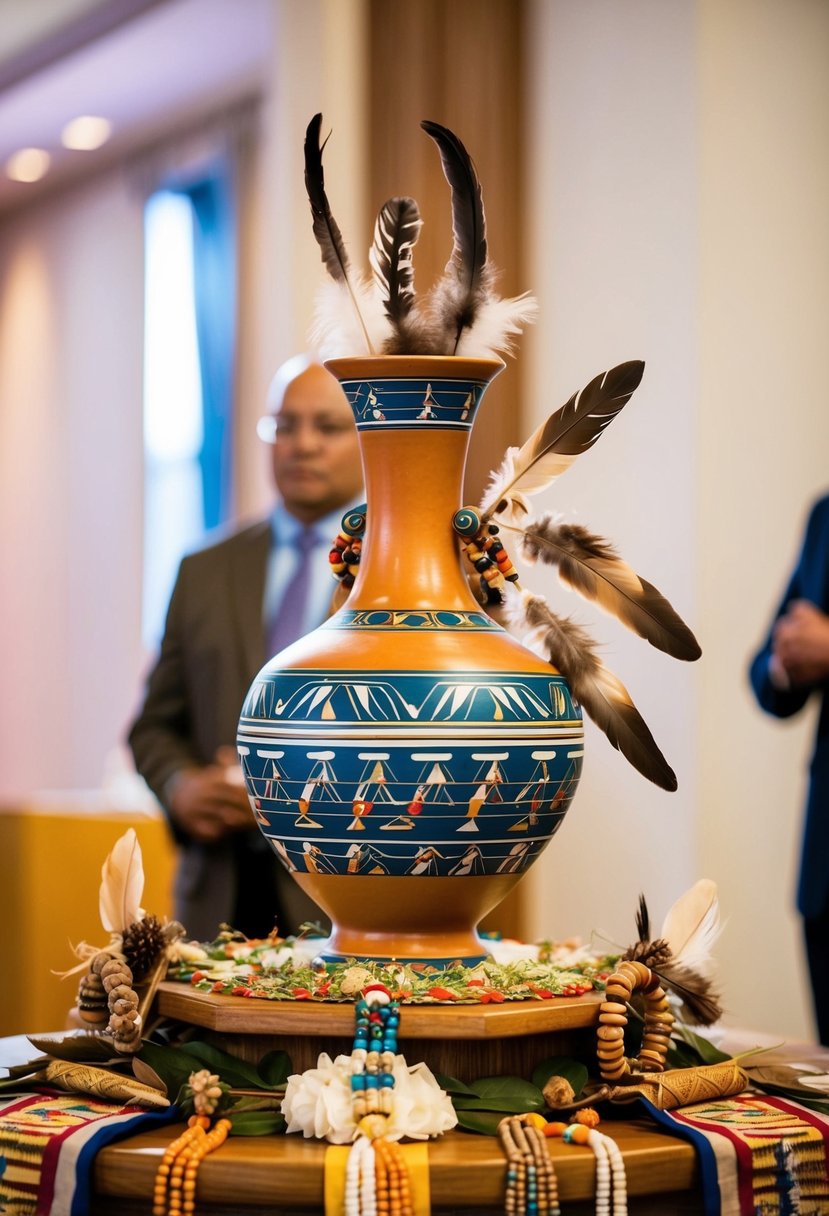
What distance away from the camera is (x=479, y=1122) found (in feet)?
3.75

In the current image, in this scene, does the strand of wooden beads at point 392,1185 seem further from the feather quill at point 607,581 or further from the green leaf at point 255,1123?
the feather quill at point 607,581

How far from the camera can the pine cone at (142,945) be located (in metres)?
1.35

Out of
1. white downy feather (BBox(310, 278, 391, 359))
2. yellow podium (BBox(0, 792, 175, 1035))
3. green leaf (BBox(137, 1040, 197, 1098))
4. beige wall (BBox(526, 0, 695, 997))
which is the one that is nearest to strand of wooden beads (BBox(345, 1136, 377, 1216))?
green leaf (BBox(137, 1040, 197, 1098))

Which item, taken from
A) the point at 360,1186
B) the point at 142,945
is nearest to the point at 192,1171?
the point at 360,1186

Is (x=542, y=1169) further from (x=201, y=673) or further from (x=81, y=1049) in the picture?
Answer: (x=201, y=673)

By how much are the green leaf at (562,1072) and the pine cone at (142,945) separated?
13.6 inches

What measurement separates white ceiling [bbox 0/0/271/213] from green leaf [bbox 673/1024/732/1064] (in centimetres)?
492

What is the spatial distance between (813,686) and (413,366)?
5.07 ft

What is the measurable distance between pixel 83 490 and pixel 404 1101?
22.9 feet

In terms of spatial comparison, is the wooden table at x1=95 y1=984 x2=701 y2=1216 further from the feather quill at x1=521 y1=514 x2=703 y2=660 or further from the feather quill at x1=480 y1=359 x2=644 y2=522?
the feather quill at x1=480 y1=359 x2=644 y2=522

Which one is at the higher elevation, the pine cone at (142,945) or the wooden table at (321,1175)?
the pine cone at (142,945)

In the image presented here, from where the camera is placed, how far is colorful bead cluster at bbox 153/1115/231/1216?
1.06 m

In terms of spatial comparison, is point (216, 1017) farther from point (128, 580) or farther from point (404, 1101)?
point (128, 580)

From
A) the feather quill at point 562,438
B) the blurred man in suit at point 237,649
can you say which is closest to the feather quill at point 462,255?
the feather quill at point 562,438
